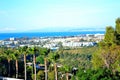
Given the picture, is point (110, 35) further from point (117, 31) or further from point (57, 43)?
point (57, 43)

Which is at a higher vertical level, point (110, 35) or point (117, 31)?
point (117, 31)

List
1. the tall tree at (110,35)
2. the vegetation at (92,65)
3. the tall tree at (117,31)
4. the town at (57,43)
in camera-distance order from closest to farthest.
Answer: the vegetation at (92,65)
the tall tree at (117,31)
the tall tree at (110,35)
the town at (57,43)

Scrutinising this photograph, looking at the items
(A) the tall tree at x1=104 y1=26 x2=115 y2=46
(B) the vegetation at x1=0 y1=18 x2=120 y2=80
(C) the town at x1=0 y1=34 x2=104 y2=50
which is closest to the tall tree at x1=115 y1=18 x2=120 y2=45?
(B) the vegetation at x1=0 y1=18 x2=120 y2=80

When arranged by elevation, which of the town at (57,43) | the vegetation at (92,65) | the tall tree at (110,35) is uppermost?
the tall tree at (110,35)

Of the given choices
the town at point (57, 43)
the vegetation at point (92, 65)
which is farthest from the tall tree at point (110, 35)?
the town at point (57, 43)

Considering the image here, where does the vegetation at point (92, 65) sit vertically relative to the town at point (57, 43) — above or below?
above

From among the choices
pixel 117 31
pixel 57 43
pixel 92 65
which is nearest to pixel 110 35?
pixel 117 31

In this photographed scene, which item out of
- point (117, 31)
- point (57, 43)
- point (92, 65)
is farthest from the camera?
point (57, 43)

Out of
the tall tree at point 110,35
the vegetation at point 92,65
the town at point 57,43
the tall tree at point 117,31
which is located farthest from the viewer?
the town at point 57,43

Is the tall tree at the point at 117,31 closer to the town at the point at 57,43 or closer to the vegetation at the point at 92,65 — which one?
the vegetation at the point at 92,65

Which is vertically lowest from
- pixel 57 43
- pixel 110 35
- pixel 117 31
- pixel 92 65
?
pixel 57 43

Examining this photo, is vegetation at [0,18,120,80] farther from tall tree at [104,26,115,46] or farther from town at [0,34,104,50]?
town at [0,34,104,50]

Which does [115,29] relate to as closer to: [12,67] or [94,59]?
[94,59]

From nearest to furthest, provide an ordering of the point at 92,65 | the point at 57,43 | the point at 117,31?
the point at 117,31 < the point at 92,65 < the point at 57,43
